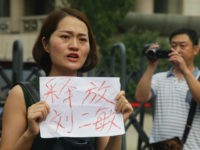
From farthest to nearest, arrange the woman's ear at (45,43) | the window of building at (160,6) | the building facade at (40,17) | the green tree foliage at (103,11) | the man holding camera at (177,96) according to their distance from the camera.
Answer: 1. the window of building at (160,6)
2. the building facade at (40,17)
3. the green tree foliage at (103,11)
4. the man holding camera at (177,96)
5. the woman's ear at (45,43)

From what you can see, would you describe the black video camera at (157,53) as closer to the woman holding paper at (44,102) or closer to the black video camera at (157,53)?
the black video camera at (157,53)

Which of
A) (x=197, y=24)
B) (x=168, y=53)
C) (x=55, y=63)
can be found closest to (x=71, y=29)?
(x=55, y=63)

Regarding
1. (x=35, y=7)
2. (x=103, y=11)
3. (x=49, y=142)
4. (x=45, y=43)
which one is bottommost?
(x=35, y=7)

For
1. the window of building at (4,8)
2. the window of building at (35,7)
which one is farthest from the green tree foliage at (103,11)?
the window of building at (35,7)

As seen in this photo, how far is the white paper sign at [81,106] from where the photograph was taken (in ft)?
8.07

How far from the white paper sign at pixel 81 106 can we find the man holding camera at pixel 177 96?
176 cm

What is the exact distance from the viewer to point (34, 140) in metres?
2.45

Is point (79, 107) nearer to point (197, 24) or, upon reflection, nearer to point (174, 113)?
point (174, 113)

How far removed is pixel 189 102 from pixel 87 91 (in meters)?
1.96

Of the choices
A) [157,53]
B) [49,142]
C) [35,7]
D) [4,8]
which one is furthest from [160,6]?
[49,142]

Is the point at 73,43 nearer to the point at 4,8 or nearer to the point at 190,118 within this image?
the point at 190,118

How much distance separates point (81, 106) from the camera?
8.27 feet

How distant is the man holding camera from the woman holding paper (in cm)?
170

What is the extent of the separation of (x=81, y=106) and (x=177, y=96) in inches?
79.5
